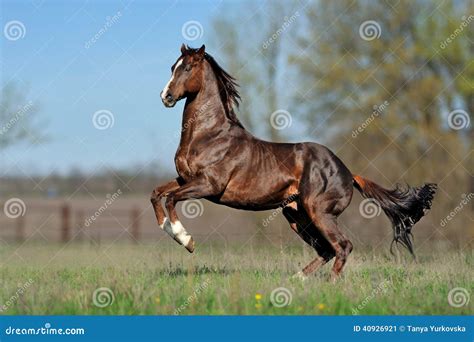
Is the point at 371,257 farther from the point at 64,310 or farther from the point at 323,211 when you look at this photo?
the point at 64,310

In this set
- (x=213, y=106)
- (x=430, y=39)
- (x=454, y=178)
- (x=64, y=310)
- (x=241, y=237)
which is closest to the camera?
(x=64, y=310)

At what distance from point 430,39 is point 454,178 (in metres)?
3.42

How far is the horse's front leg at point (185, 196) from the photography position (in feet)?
23.5

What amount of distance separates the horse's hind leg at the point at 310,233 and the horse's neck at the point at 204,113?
4.88 feet

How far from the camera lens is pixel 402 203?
8.68m

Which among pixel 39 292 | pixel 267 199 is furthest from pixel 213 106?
pixel 39 292

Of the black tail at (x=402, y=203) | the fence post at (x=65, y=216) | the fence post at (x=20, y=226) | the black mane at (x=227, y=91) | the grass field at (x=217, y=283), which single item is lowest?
the fence post at (x=20, y=226)

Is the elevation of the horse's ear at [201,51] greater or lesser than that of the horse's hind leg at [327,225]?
greater

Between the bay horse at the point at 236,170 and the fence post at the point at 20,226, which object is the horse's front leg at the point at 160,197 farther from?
the fence post at the point at 20,226

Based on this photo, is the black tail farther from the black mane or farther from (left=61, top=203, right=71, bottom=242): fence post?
(left=61, top=203, right=71, bottom=242): fence post

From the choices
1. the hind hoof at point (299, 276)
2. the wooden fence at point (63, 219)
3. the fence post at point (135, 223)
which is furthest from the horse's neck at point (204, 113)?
Result: the wooden fence at point (63, 219)

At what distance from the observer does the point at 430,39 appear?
1561 centimetres

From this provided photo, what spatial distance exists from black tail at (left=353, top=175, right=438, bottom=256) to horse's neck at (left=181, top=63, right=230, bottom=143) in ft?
6.98

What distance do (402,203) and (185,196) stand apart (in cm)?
307
